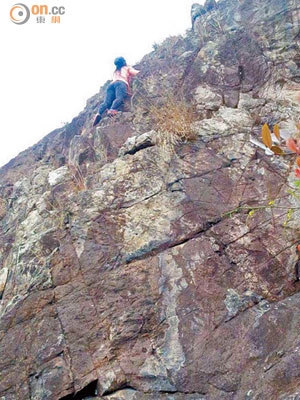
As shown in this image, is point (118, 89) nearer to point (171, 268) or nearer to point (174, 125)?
point (174, 125)

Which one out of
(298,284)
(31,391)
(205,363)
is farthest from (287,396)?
(31,391)

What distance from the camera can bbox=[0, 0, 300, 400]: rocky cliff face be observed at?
3244 millimetres

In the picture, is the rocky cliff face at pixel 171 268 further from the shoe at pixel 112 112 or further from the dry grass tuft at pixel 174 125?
the shoe at pixel 112 112

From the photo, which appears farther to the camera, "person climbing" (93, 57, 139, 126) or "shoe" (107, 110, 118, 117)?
"person climbing" (93, 57, 139, 126)

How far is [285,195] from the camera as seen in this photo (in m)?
3.98

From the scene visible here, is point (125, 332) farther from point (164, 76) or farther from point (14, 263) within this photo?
point (164, 76)

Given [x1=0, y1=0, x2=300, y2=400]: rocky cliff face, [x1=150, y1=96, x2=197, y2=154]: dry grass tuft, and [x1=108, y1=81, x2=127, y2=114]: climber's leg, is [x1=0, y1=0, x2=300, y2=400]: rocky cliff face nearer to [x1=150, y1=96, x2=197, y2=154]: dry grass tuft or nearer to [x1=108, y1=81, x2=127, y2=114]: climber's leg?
[x1=150, y1=96, x2=197, y2=154]: dry grass tuft

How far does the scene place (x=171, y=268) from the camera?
3.86 m

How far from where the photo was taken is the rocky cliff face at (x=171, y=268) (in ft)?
10.6

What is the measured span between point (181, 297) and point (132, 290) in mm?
568

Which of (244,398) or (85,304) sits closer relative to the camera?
(244,398)

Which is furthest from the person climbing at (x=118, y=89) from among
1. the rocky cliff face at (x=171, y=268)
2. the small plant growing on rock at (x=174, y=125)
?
the small plant growing on rock at (x=174, y=125)

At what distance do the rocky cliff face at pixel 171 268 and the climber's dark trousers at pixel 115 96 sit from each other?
4.12 ft

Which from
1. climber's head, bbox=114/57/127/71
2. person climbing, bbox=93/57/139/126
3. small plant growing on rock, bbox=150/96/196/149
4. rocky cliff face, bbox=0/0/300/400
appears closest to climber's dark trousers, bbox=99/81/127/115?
person climbing, bbox=93/57/139/126
